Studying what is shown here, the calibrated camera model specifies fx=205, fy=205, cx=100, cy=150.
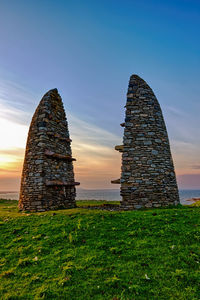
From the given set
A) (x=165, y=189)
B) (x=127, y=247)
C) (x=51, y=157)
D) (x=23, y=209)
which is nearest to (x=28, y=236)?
(x=127, y=247)

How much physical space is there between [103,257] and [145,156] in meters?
7.74

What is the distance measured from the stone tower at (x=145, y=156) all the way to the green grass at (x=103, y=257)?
2.27 m

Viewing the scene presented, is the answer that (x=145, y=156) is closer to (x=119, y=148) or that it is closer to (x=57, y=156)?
(x=119, y=148)

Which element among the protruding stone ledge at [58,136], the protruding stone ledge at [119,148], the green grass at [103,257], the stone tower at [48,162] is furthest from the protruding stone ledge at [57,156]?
the green grass at [103,257]

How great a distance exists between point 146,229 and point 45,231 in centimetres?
438

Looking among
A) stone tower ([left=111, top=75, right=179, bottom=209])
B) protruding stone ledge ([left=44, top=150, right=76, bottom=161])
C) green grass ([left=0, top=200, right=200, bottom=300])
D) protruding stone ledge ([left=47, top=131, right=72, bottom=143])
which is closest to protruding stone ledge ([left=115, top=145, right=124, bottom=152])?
stone tower ([left=111, top=75, right=179, bottom=209])

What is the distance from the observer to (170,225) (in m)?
8.72

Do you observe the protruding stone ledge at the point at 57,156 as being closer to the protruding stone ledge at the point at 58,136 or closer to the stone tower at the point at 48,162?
the stone tower at the point at 48,162

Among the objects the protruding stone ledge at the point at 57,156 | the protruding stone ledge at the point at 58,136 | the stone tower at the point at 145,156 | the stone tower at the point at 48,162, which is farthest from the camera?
the protruding stone ledge at the point at 58,136

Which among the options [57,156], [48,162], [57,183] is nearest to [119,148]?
[57,156]

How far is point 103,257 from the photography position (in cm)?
659

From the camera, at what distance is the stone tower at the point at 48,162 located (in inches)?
562

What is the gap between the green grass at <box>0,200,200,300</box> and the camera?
5.01m

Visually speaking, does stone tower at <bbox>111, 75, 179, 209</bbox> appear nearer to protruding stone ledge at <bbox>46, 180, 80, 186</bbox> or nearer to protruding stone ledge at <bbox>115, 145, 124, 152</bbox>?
protruding stone ledge at <bbox>115, 145, 124, 152</bbox>
